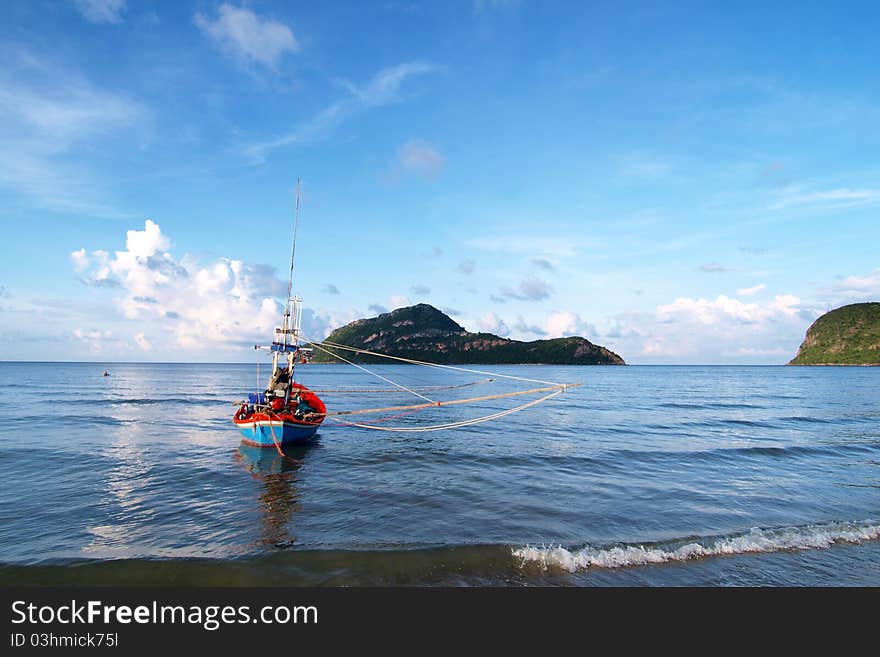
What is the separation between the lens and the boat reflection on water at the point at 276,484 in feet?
45.5

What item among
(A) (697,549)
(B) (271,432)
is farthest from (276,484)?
(A) (697,549)

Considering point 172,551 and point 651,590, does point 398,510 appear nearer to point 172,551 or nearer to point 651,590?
point 172,551

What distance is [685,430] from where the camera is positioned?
3612 cm

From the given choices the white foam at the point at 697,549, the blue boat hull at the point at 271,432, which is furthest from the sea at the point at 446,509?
the blue boat hull at the point at 271,432

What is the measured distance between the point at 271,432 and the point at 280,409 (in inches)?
55.7

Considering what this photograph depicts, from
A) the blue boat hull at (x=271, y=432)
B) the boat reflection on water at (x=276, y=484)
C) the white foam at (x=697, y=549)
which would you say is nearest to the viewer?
the white foam at (x=697, y=549)

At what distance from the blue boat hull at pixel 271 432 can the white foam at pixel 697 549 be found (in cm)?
1828

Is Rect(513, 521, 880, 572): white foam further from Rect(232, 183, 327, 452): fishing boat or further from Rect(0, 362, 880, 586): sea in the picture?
Rect(232, 183, 327, 452): fishing boat

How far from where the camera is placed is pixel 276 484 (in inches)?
796

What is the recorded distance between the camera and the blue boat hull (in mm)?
26016

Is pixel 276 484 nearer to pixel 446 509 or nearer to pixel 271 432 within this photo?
pixel 271 432

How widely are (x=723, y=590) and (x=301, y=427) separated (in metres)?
23.1

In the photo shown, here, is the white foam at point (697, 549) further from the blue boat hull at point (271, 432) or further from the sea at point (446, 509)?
the blue boat hull at point (271, 432)

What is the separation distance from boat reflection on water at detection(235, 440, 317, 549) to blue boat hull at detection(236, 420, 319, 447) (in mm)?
646
